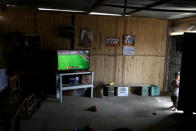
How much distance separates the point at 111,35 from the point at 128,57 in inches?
42.8

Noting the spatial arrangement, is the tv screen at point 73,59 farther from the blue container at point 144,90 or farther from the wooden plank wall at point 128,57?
the blue container at point 144,90

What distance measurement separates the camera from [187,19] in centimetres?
559

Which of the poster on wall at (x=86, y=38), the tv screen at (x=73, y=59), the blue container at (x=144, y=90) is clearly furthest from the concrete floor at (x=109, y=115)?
the poster on wall at (x=86, y=38)

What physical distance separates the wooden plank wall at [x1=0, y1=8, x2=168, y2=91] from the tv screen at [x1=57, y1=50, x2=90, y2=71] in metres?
0.45

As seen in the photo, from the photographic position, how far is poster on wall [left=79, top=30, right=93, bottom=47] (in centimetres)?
582

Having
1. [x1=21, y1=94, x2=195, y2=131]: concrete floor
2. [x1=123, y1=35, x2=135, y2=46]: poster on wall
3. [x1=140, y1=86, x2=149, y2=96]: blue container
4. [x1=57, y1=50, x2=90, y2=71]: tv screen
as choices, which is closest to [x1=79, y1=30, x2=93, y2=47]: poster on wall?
[x1=57, y1=50, x2=90, y2=71]: tv screen

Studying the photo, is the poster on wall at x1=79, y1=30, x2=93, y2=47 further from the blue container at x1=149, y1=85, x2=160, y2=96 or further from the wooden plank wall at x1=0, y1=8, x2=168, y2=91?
the blue container at x1=149, y1=85, x2=160, y2=96

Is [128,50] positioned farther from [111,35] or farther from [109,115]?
[109,115]

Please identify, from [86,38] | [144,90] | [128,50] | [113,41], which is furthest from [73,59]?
[144,90]

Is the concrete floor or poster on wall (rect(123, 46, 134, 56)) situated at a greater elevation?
poster on wall (rect(123, 46, 134, 56))

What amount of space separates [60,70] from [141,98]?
10.1ft

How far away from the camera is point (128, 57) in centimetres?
635

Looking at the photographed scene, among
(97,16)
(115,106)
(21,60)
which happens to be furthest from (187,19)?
(21,60)

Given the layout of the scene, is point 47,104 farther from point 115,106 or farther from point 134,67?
point 134,67
